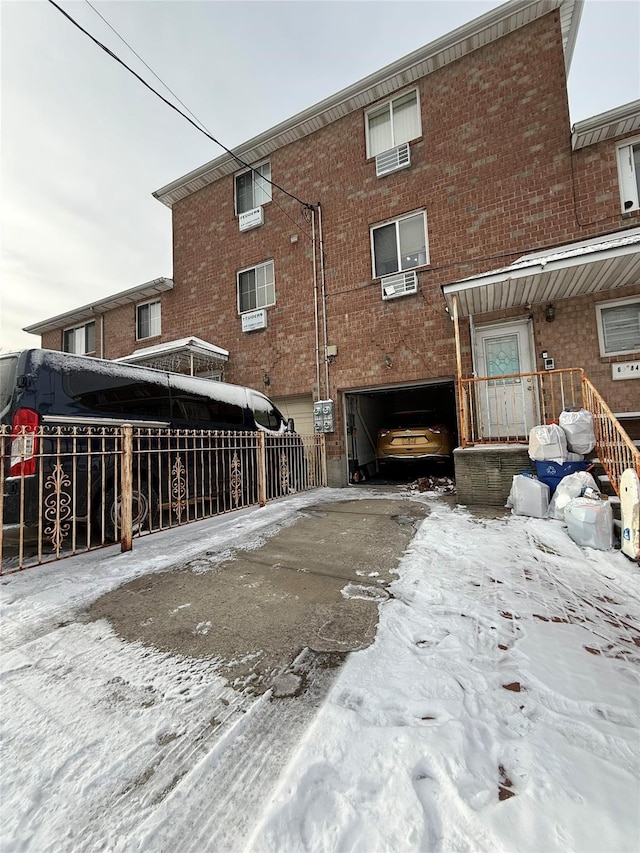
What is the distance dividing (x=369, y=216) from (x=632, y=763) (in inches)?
390

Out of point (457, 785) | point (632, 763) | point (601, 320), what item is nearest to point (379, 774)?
point (457, 785)

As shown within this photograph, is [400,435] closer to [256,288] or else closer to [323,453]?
[323,453]

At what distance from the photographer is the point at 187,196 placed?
11898 millimetres

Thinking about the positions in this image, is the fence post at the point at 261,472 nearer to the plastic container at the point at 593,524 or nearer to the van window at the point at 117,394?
the van window at the point at 117,394

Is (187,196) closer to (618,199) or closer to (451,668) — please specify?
(618,199)

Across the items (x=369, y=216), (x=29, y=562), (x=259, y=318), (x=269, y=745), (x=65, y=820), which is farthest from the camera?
(x=259, y=318)

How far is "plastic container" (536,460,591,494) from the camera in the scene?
A: 14.9 feet

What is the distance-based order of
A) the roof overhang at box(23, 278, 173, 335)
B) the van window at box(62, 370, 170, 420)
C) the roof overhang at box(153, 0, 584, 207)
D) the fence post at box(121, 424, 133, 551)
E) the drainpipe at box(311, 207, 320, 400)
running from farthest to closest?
the roof overhang at box(23, 278, 173, 335) → the drainpipe at box(311, 207, 320, 400) → the roof overhang at box(153, 0, 584, 207) → the van window at box(62, 370, 170, 420) → the fence post at box(121, 424, 133, 551)

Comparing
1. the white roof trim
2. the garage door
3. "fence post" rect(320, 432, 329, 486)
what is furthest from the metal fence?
the white roof trim

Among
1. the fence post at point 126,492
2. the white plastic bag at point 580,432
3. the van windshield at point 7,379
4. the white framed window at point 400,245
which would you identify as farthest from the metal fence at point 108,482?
the white framed window at point 400,245

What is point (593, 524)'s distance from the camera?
3.46m

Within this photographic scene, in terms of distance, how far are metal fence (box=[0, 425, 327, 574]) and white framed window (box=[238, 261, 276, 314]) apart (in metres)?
5.10

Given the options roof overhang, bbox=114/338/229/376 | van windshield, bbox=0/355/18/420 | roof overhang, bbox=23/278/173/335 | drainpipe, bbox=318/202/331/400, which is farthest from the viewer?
roof overhang, bbox=23/278/173/335

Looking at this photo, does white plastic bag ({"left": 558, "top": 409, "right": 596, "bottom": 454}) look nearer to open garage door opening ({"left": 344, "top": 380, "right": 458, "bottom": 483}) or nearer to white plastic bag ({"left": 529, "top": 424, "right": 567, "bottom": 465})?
white plastic bag ({"left": 529, "top": 424, "right": 567, "bottom": 465})
